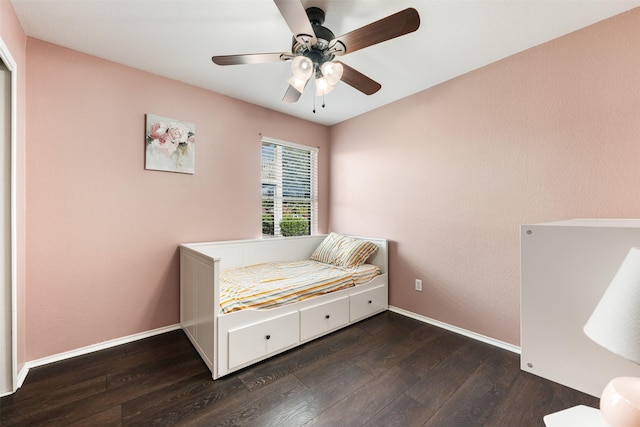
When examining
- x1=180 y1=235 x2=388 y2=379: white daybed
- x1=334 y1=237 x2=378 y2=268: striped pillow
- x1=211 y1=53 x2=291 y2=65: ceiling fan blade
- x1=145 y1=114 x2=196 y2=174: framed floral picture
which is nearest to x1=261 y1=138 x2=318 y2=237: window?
x1=180 y1=235 x2=388 y2=379: white daybed

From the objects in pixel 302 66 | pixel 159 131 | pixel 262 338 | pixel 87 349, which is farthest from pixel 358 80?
pixel 87 349

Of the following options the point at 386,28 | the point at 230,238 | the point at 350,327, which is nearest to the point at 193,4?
the point at 386,28

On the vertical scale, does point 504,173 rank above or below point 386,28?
below

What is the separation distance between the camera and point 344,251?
9.82 ft

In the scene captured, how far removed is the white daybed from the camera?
1.79 meters

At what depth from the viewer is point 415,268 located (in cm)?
277

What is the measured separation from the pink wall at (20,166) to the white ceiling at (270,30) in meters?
0.13

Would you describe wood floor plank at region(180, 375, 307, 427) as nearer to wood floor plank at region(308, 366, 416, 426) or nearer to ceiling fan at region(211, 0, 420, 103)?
wood floor plank at region(308, 366, 416, 426)

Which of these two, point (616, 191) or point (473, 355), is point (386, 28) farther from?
point (473, 355)

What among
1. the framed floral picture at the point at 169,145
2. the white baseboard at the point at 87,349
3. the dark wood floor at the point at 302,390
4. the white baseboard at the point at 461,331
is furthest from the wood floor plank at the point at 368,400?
the framed floral picture at the point at 169,145

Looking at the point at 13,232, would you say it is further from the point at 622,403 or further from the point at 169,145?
the point at 622,403

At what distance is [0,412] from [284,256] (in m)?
2.28

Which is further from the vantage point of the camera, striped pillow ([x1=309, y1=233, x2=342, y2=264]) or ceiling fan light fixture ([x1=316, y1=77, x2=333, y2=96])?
striped pillow ([x1=309, y1=233, x2=342, y2=264])

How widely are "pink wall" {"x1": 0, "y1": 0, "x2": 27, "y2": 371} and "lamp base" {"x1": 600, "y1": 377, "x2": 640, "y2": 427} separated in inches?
112
